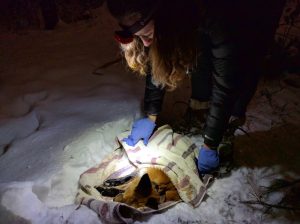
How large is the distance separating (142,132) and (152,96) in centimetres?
27

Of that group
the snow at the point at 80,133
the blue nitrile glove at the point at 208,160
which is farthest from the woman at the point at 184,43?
the snow at the point at 80,133

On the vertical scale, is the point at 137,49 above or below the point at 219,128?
above

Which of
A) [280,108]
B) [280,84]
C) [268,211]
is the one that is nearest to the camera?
[268,211]

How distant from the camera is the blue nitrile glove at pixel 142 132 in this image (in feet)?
6.95

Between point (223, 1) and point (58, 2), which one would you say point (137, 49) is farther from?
point (58, 2)

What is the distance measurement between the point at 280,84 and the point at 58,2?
3570 mm

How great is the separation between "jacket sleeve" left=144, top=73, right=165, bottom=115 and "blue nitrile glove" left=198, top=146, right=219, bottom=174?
0.45 m

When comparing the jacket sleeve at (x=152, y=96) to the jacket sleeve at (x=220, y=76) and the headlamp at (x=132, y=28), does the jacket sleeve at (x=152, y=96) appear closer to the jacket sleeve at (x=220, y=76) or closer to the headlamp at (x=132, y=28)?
the jacket sleeve at (x=220, y=76)

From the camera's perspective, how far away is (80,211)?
1.69m

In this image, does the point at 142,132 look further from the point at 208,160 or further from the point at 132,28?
the point at 132,28

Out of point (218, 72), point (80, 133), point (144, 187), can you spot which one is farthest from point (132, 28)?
point (80, 133)

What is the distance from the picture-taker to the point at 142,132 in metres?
2.12

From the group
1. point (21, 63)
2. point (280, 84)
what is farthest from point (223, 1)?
point (21, 63)

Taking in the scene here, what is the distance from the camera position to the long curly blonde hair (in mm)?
1263
